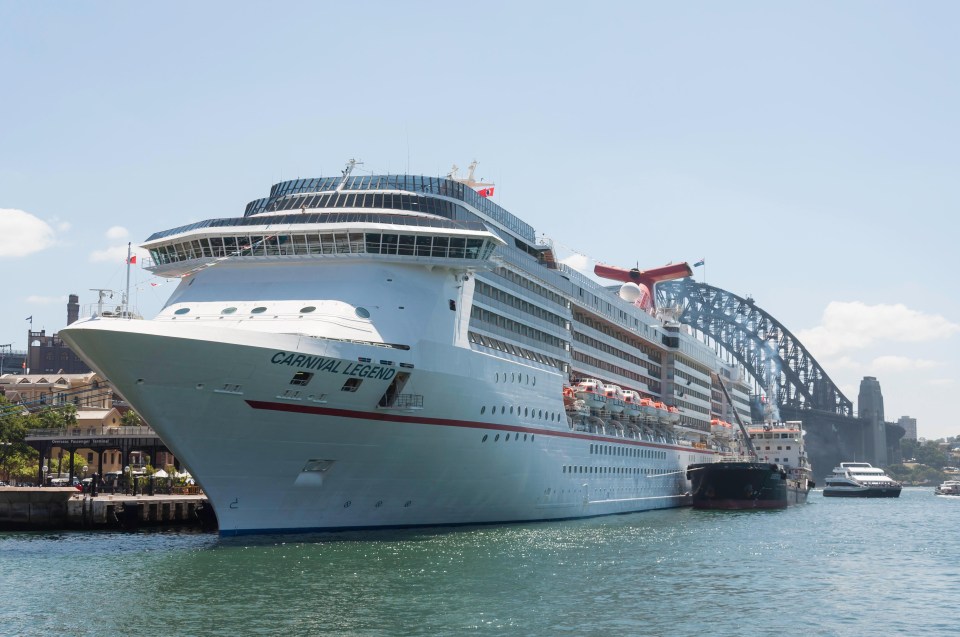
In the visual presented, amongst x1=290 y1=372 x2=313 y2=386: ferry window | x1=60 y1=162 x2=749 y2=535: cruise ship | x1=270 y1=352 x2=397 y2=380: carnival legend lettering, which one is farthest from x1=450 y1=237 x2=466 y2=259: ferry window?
x1=290 y1=372 x2=313 y2=386: ferry window

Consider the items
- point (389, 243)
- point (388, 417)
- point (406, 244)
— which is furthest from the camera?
point (406, 244)

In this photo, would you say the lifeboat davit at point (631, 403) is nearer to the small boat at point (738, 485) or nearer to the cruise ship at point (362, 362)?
the cruise ship at point (362, 362)

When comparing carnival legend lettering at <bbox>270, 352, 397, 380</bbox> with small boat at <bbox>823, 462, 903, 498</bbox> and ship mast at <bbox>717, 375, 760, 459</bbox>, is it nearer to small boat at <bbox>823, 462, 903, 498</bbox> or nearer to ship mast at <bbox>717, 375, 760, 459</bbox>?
ship mast at <bbox>717, 375, 760, 459</bbox>

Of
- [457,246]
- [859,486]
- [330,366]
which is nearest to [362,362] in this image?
[330,366]

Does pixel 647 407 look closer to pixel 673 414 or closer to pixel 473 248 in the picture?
pixel 673 414

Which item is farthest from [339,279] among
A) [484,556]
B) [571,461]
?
[571,461]

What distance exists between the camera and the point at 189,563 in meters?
29.5

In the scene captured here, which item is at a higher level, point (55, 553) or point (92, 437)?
point (92, 437)

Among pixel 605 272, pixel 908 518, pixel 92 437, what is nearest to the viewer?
pixel 92 437

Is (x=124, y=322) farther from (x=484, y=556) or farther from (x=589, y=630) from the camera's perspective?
(x=589, y=630)

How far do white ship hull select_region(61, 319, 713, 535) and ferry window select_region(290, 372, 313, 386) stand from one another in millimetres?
158

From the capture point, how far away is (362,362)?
106 ft

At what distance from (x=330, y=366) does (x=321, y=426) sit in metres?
2.03

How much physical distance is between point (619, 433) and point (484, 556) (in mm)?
25637
